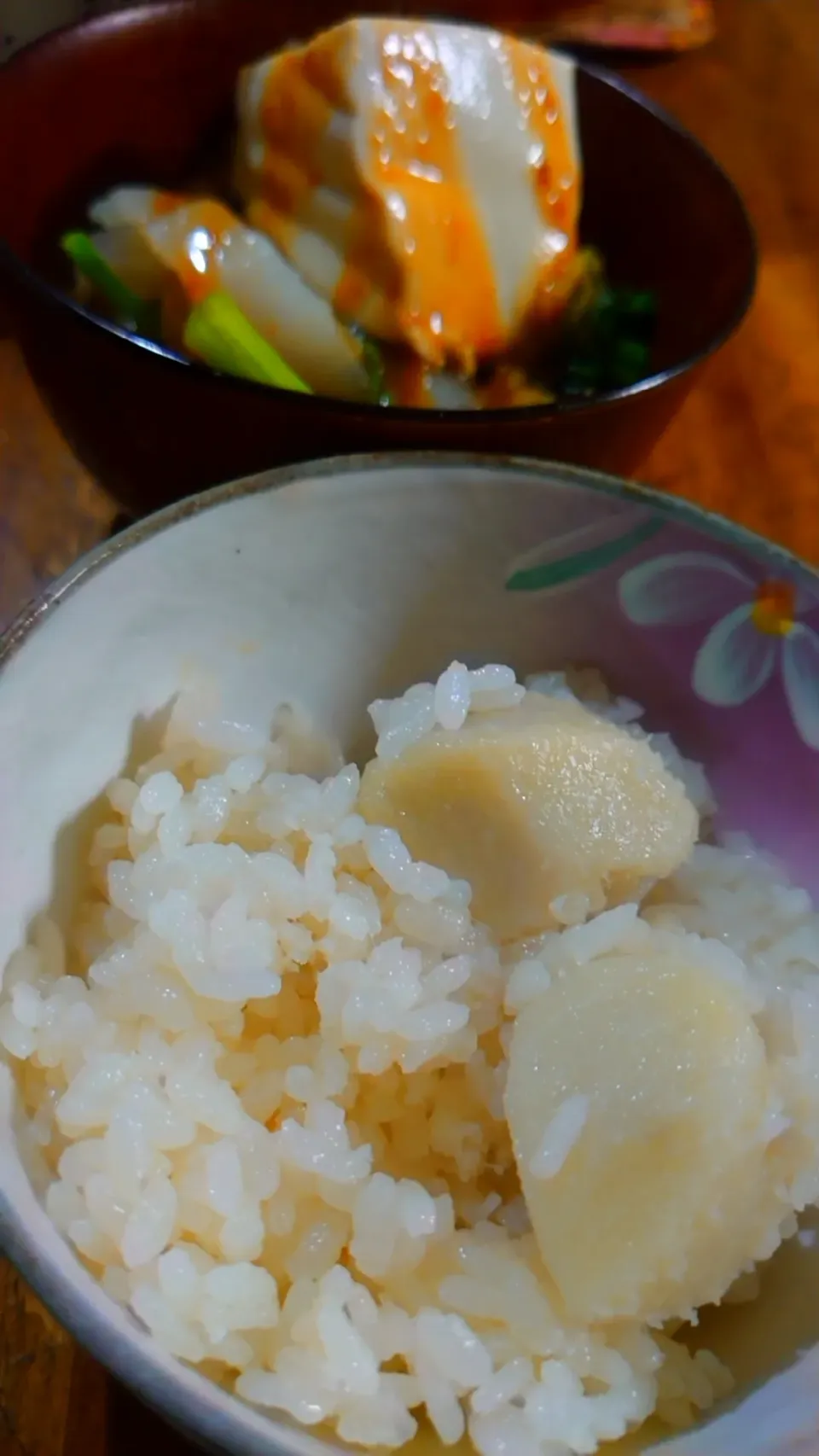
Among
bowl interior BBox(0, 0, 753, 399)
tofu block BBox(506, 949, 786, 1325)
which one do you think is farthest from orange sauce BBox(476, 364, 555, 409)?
tofu block BBox(506, 949, 786, 1325)

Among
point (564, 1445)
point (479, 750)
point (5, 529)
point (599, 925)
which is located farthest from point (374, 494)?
point (564, 1445)

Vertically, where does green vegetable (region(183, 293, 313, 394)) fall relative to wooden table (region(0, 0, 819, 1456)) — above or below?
above

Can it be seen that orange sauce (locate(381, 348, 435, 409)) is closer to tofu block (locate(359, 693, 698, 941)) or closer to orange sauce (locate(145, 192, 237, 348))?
orange sauce (locate(145, 192, 237, 348))

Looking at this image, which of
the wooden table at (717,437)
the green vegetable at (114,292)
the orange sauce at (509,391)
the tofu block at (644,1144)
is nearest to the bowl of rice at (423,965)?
the tofu block at (644,1144)

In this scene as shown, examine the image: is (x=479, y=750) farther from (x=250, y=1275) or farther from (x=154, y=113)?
(x=154, y=113)

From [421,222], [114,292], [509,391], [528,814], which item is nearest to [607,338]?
[509,391]

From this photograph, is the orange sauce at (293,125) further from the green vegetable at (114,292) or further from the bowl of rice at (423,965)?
the bowl of rice at (423,965)
